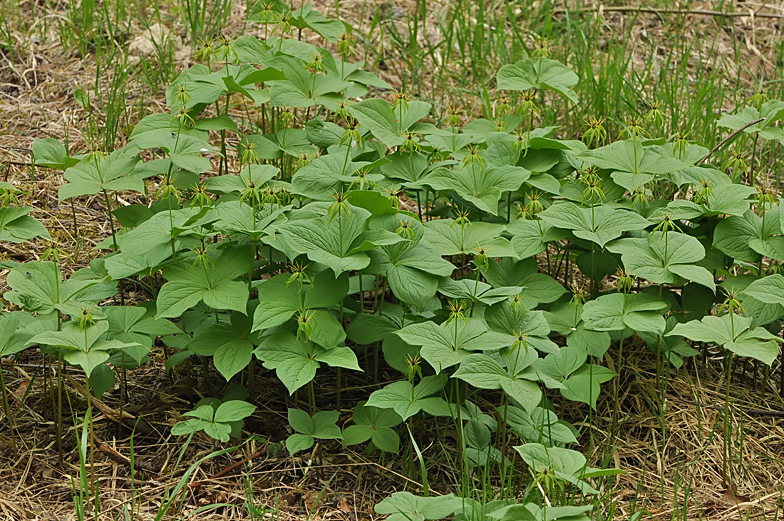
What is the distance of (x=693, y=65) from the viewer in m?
4.55

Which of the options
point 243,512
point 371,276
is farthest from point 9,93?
point 243,512

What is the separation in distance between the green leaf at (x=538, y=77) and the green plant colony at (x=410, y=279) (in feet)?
0.05

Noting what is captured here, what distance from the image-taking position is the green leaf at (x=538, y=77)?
3.06 metres

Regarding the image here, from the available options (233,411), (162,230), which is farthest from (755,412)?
(162,230)

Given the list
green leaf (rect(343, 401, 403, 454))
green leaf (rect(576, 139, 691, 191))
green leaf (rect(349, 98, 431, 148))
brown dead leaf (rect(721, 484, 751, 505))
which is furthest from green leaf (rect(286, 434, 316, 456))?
green leaf (rect(576, 139, 691, 191))

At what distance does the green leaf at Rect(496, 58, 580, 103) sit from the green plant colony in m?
0.01

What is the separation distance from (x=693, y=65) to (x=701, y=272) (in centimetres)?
261

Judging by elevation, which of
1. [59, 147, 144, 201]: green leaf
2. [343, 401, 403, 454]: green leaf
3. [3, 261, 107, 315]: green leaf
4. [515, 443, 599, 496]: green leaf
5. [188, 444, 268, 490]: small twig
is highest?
[59, 147, 144, 201]: green leaf

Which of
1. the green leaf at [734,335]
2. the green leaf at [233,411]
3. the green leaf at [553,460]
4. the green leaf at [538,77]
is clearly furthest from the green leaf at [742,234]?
the green leaf at [233,411]

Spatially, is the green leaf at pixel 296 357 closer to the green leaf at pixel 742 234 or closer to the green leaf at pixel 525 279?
the green leaf at pixel 525 279

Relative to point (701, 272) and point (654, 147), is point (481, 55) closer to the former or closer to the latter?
point (654, 147)

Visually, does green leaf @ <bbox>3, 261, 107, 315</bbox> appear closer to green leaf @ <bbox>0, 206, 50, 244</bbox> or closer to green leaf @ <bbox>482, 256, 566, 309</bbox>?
green leaf @ <bbox>0, 206, 50, 244</bbox>

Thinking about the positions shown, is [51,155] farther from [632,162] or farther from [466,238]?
[632,162]

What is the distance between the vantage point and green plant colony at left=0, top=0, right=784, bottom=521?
7.25 feet
